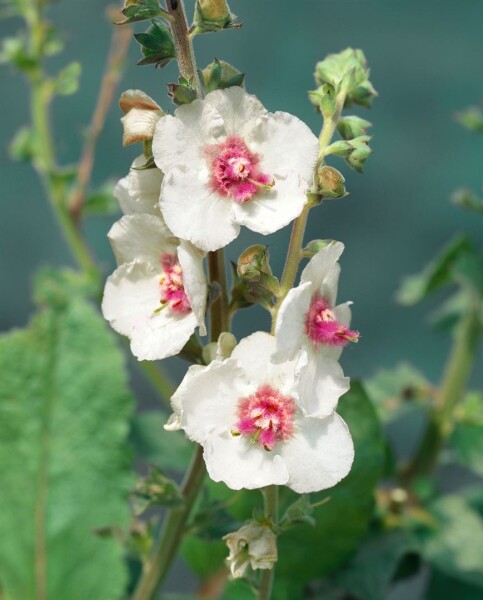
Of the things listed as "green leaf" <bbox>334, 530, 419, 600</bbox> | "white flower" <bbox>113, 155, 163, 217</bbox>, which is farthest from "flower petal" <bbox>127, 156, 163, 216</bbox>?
"green leaf" <bbox>334, 530, 419, 600</bbox>

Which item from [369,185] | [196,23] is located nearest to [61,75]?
[196,23]

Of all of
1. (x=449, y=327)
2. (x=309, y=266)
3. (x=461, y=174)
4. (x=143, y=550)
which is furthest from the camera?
(x=461, y=174)

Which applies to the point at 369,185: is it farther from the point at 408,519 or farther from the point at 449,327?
the point at 408,519

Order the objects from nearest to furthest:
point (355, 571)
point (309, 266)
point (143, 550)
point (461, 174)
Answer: point (309, 266) < point (143, 550) < point (355, 571) < point (461, 174)

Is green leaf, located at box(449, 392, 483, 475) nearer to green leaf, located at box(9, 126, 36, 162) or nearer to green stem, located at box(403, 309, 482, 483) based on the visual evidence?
green stem, located at box(403, 309, 482, 483)

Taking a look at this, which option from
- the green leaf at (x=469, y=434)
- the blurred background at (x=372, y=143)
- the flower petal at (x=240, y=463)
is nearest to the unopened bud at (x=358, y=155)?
the flower petal at (x=240, y=463)
